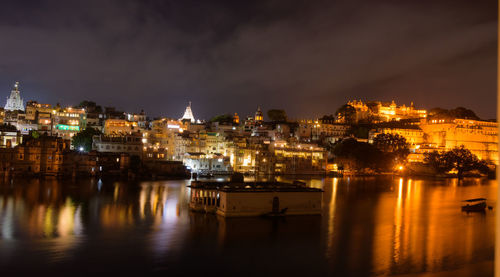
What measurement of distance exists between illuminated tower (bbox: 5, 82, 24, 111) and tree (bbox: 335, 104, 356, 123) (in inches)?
2217

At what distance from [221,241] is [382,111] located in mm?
74060

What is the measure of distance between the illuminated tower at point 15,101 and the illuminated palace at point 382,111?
58883mm

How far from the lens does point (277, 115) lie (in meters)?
73.6

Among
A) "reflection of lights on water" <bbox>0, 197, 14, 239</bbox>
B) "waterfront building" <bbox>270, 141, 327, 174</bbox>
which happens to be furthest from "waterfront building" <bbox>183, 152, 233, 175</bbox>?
"reflection of lights on water" <bbox>0, 197, 14, 239</bbox>

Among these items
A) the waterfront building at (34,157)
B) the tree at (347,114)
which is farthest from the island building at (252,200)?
the tree at (347,114)

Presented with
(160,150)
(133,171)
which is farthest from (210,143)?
(133,171)

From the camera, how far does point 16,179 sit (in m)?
28.9

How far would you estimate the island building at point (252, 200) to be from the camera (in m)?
16.4

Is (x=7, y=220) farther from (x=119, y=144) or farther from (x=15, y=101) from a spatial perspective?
(x=15, y=101)

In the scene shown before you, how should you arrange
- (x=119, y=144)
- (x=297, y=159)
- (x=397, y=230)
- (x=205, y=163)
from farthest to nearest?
(x=297, y=159) → (x=205, y=163) → (x=119, y=144) → (x=397, y=230)

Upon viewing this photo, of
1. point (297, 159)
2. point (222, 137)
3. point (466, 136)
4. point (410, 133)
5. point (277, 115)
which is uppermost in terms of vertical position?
point (277, 115)

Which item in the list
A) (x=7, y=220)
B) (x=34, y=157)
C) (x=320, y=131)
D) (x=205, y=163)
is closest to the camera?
(x=7, y=220)

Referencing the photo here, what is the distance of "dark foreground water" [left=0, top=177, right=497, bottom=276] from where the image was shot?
436 inches

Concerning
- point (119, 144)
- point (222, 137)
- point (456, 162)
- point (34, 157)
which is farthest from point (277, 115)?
point (34, 157)
